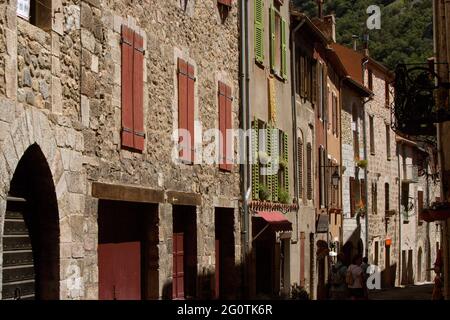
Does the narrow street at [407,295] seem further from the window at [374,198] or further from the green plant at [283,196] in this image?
the window at [374,198]

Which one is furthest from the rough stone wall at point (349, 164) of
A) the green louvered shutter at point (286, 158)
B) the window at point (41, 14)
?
the window at point (41, 14)

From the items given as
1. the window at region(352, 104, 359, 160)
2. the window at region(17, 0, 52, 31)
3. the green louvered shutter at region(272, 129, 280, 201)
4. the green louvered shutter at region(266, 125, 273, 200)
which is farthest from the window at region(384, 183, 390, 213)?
the window at region(17, 0, 52, 31)

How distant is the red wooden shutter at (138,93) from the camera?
40.6ft

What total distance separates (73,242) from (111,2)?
3.25 metres

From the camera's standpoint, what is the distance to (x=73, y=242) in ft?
33.7

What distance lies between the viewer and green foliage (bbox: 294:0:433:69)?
53.5 metres

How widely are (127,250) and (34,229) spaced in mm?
3033

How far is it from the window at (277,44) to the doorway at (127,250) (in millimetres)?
7842

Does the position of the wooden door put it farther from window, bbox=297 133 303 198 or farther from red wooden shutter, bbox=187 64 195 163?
window, bbox=297 133 303 198

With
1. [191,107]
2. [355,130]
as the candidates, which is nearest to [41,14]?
[191,107]

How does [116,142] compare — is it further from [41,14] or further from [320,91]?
[320,91]

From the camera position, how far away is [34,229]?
9.93m
